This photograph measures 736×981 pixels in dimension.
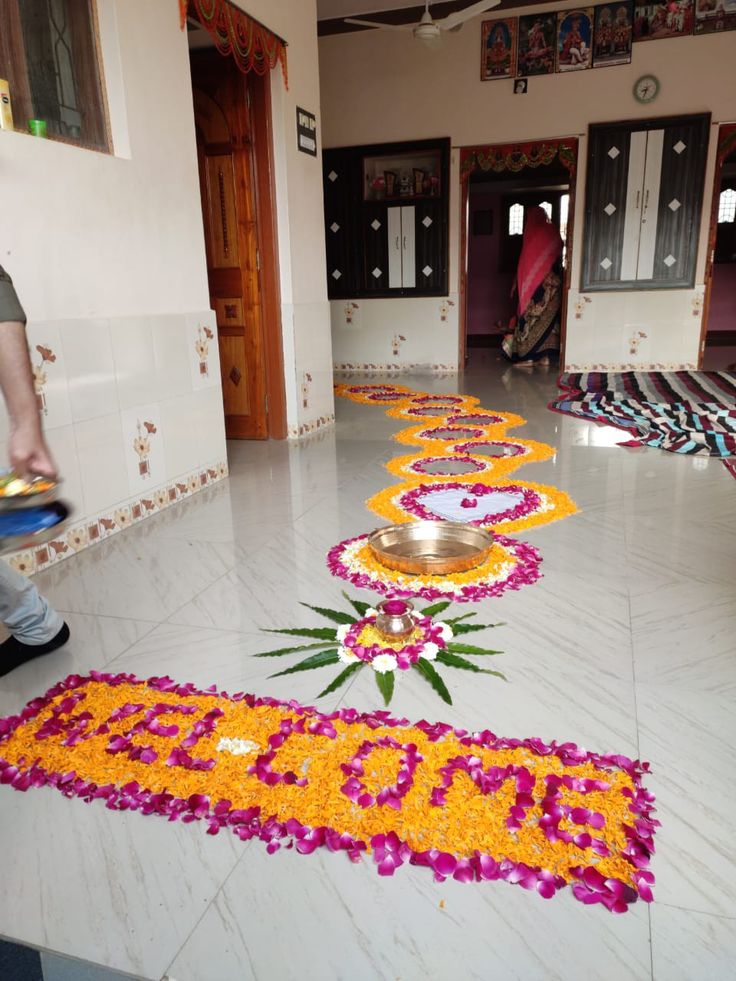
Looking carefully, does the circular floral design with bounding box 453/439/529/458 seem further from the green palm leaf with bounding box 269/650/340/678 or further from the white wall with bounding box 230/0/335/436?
the green palm leaf with bounding box 269/650/340/678

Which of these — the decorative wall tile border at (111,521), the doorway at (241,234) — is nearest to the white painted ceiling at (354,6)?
the doorway at (241,234)

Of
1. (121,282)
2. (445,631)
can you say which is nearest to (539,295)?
(121,282)

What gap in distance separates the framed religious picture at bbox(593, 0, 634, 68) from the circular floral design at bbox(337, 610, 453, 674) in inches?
291

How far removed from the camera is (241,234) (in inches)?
179

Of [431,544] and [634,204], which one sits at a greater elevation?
[634,204]

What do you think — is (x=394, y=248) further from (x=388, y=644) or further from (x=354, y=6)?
(x=388, y=644)

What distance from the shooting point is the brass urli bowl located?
2.48 m

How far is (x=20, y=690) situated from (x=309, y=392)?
345cm

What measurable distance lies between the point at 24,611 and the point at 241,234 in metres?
3.32

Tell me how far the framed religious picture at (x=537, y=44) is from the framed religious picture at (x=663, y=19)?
0.83 m

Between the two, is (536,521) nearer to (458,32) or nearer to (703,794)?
(703,794)

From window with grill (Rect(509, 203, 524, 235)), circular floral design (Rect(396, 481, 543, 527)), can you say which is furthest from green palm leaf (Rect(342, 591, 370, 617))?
window with grill (Rect(509, 203, 524, 235))

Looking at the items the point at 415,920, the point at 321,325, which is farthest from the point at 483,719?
the point at 321,325

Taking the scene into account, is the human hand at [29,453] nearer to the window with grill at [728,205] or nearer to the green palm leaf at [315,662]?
the green palm leaf at [315,662]
